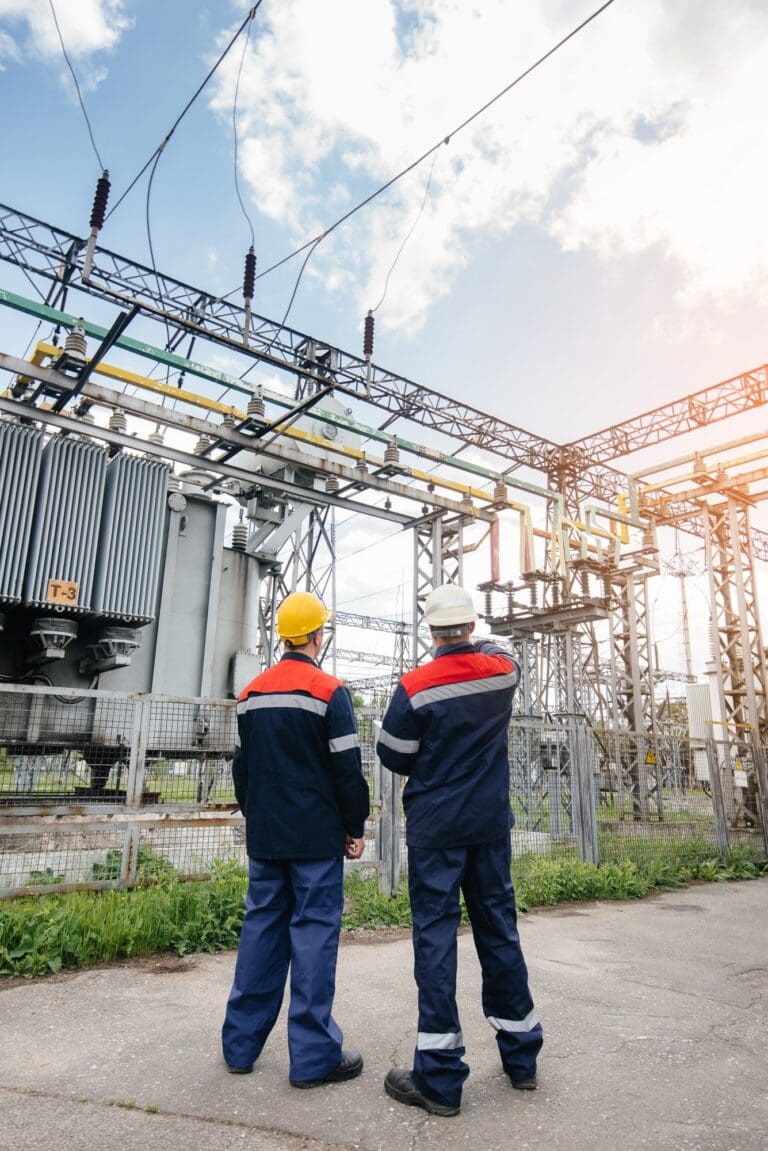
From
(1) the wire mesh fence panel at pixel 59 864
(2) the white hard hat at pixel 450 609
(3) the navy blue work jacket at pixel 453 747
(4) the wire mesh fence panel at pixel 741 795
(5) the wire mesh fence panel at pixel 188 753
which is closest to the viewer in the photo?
(3) the navy blue work jacket at pixel 453 747

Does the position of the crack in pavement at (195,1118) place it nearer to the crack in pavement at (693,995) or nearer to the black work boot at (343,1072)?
the black work boot at (343,1072)

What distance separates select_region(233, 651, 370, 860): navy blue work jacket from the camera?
125 inches

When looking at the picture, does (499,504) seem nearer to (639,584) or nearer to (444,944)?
(639,584)

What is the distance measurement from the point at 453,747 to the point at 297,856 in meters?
0.80

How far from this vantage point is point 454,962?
9.61 ft

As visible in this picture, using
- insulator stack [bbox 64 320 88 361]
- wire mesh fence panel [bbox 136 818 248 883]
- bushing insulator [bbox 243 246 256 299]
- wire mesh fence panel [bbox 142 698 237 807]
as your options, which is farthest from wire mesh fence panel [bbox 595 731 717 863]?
bushing insulator [bbox 243 246 256 299]

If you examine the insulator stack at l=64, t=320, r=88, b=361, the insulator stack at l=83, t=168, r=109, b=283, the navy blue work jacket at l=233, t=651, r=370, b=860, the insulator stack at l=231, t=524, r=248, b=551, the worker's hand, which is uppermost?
the insulator stack at l=83, t=168, r=109, b=283

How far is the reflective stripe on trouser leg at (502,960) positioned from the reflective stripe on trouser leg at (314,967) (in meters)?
0.59

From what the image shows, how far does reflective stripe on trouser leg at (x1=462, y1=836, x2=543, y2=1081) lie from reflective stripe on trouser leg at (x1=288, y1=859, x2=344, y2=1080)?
586mm

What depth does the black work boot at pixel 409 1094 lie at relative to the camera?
8.82ft

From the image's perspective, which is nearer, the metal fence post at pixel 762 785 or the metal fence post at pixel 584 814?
the metal fence post at pixel 584 814

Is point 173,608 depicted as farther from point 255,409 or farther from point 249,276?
point 249,276

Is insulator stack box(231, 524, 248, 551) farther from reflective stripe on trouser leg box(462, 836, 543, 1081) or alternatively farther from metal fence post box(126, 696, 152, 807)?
reflective stripe on trouser leg box(462, 836, 543, 1081)

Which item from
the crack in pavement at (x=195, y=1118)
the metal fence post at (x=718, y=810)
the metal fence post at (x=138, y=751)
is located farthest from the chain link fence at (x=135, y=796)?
the crack in pavement at (x=195, y=1118)
